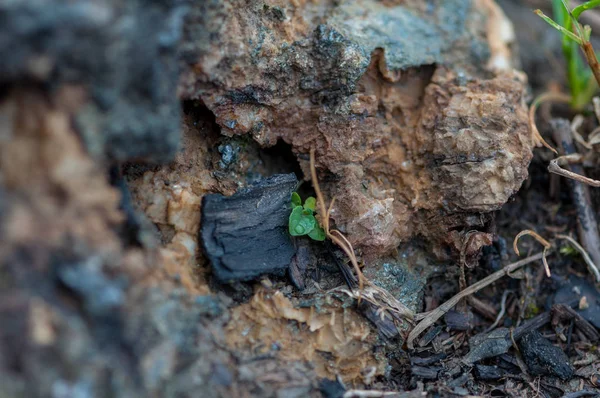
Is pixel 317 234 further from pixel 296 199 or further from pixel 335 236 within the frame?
pixel 296 199

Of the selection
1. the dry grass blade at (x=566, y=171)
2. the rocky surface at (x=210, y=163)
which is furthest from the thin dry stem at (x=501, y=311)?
the dry grass blade at (x=566, y=171)

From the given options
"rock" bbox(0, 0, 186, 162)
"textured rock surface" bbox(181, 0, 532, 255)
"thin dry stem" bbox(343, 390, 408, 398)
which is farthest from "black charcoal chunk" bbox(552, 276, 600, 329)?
"rock" bbox(0, 0, 186, 162)

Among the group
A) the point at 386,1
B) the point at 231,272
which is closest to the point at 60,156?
the point at 231,272

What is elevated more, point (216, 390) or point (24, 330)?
point (24, 330)

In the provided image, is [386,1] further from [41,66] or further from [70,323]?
[70,323]

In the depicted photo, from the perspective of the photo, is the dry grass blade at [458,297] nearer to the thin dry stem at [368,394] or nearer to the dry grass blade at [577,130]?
the thin dry stem at [368,394]

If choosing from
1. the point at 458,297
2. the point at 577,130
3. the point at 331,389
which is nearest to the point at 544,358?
the point at 458,297
